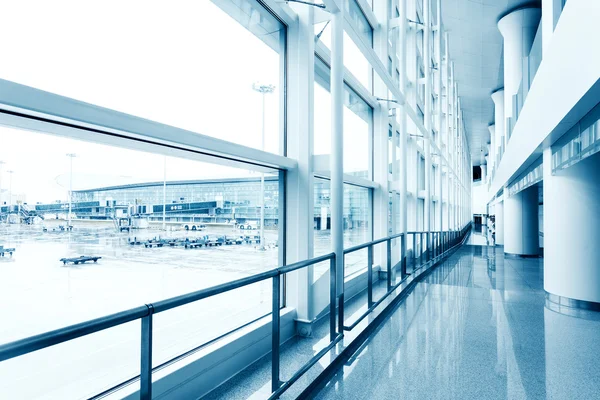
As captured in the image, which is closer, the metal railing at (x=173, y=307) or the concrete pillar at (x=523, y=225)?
the metal railing at (x=173, y=307)

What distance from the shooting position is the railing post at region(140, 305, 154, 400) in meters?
1.19

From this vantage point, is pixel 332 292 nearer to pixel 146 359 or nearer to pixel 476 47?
pixel 146 359

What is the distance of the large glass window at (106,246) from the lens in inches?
58.0

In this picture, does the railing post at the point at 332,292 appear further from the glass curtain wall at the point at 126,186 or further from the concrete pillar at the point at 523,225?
the concrete pillar at the point at 523,225

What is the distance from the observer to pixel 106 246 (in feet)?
6.03

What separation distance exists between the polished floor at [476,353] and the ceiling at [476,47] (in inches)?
327

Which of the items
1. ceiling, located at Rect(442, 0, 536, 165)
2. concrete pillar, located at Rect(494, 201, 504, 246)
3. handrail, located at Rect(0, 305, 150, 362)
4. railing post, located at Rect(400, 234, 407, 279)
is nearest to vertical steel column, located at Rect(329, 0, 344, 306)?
handrail, located at Rect(0, 305, 150, 362)

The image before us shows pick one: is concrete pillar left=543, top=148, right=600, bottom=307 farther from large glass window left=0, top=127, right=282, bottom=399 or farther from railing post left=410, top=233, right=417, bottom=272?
large glass window left=0, top=127, right=282, bottom=399

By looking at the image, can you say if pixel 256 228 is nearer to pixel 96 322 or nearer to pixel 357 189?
pixel 96 322

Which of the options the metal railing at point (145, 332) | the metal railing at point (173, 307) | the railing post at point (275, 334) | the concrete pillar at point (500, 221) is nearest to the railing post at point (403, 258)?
the metal railing at point (173, 307)

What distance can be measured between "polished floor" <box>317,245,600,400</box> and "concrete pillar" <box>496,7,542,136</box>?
7.17m

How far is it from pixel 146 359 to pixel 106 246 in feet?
2.66

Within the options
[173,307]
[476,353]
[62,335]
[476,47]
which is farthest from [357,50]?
[476,47]

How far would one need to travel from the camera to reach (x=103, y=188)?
1.77 metres
